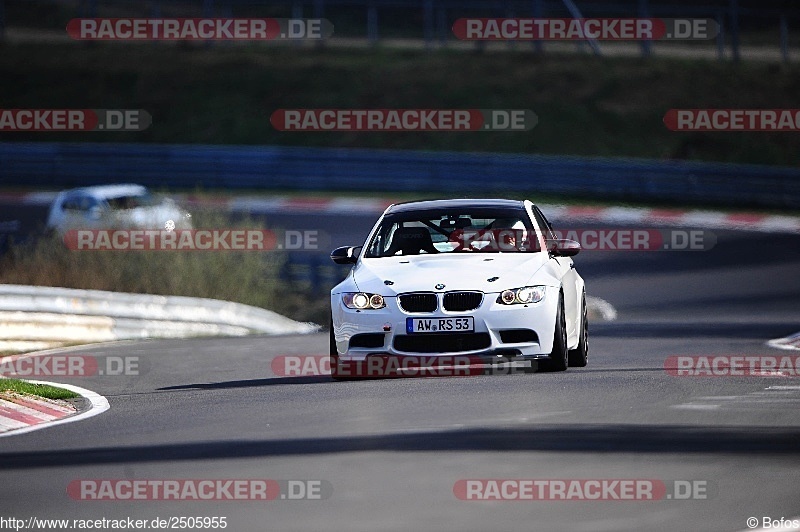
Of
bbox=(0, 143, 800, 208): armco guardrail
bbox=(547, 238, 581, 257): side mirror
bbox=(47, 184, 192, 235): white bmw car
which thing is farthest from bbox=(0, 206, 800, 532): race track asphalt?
bbox=(0, 143, 800, 208): armco guardrail

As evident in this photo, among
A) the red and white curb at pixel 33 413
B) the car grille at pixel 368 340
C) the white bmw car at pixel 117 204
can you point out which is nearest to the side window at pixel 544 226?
the car grille at pixel 368 340

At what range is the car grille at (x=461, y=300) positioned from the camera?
1270cm

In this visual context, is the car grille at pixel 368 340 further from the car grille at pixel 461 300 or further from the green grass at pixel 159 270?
the green grass at pixel 159 270

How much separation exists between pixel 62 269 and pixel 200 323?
8.79 feet

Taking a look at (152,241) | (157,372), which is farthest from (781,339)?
(152,241)

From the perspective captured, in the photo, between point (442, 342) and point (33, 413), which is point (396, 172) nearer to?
point (442, 342)

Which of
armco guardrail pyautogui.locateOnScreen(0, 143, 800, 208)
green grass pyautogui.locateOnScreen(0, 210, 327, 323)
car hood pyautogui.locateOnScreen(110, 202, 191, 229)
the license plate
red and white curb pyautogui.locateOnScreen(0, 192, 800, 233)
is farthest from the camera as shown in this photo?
armco guardrail pyautogui.locateOnScreen(0, 143, 800, 208)

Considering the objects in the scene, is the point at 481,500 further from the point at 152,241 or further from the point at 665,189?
the point at 665,189

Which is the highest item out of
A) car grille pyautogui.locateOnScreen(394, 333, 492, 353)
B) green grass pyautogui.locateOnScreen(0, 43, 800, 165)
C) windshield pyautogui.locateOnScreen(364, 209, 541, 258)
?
green grass pyautogui.locateOnScreen(0, 43, 800, 165)

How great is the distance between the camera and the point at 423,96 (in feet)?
154

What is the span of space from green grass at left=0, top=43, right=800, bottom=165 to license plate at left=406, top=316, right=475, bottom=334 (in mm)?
30783

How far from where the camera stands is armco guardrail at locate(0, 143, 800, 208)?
119 feet

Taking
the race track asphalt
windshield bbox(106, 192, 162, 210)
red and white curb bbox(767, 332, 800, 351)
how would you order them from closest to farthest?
the race track asphalt < red and white curb bbox(767, 332, 800, 351) < windshield bbox(106, 192, 162, 210)

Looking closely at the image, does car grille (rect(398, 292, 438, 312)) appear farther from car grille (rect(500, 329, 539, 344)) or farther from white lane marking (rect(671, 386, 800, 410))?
white lane marking (rect(671, 386, 800, 410))
